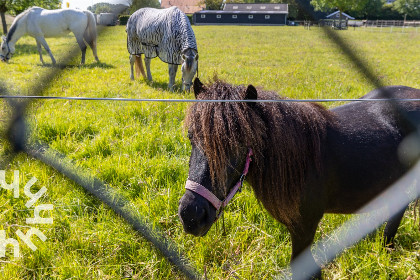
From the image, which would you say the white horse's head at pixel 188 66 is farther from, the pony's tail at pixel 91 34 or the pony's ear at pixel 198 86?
the pony's ear at pixel 198 86

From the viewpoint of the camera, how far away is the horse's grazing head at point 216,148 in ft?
4.40

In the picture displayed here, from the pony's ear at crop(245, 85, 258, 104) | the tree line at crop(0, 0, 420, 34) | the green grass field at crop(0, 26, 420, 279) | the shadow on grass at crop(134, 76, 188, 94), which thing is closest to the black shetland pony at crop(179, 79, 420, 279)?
the pony's ear at crop(245, 85, 258, 104)

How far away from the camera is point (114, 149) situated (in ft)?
11.2

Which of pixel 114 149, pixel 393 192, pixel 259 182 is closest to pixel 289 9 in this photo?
pixel 259 182

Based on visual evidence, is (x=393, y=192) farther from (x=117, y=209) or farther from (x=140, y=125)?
(x=140, y=125)

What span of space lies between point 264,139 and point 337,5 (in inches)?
27.2

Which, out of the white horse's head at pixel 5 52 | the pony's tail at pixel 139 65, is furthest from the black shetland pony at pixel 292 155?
the white horse's head at pixel 5 52

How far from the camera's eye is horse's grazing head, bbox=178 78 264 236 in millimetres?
1341

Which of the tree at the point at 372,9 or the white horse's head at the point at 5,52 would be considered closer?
the tree at the point at 372,9

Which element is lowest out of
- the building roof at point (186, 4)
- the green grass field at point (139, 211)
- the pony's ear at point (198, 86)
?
the green grass field at point (139, 211)

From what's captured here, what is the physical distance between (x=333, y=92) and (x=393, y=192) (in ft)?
12.6

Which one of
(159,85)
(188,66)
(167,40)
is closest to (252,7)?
(188,66)

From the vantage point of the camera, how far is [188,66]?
19.6 ft

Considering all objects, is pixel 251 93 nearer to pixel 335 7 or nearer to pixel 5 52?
pixel 335 7
